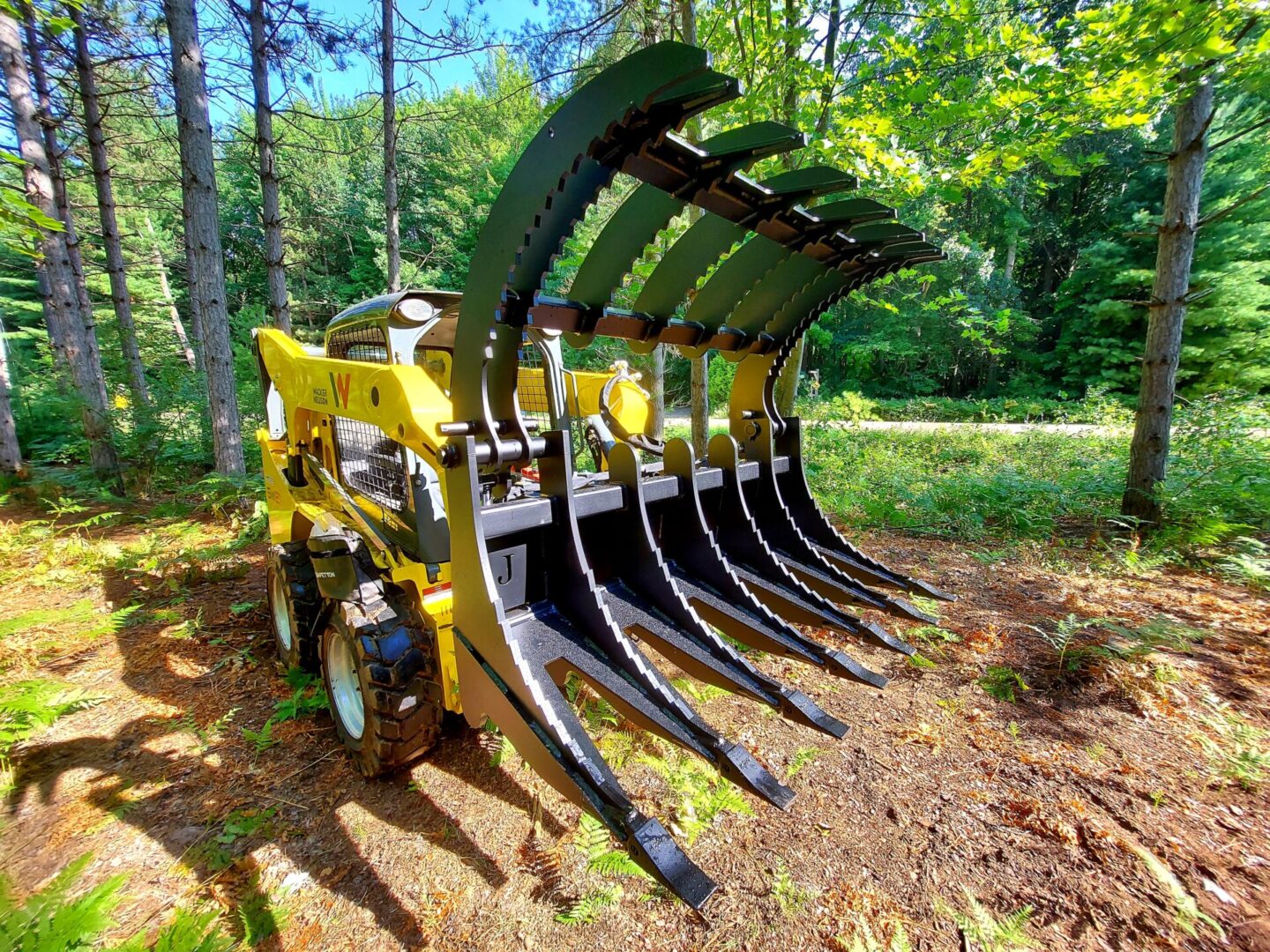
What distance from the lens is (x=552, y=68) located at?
7.43m

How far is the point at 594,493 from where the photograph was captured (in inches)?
73.8

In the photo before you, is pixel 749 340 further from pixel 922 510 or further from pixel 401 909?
pixel 922 510

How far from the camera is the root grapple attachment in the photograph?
1345 mm

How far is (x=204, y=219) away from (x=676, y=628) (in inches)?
320

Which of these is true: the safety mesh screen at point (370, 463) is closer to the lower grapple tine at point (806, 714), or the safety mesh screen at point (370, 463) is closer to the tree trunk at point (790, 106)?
the lower grapple tine at point (806, 714)

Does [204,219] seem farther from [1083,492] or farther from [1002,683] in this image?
[1083,492]

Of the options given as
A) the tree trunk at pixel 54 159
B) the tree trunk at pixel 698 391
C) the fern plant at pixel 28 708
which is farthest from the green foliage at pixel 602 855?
the tree trunk at pixel 54 159

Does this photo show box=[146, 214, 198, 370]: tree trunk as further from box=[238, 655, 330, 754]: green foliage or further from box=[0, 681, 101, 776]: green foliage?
box=[238, 655, 330, 754]: green foliage

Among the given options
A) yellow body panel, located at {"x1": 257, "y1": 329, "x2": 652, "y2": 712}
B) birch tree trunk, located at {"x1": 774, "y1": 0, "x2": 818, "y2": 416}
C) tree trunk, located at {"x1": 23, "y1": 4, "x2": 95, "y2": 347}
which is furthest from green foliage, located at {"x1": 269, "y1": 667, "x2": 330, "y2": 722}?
tree trunk, located at {"x1": 23, "y1": 4, "x2": 95, "y2": 347}

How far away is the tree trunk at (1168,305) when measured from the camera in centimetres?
466

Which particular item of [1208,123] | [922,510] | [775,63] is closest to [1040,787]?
[922,510]

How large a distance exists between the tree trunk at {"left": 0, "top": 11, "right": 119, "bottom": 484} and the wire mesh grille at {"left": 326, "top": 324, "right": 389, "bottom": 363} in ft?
24.3

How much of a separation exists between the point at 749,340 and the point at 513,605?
165 cm

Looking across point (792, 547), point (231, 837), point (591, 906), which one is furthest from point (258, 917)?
point (792, 547)
